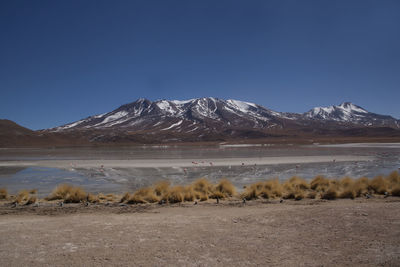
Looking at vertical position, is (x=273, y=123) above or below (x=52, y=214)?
above

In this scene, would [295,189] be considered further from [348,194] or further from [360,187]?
[360,187]

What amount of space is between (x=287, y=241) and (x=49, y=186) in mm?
13452

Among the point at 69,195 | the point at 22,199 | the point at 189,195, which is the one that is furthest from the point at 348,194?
the point at 22,199

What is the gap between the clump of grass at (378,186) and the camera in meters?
10.8

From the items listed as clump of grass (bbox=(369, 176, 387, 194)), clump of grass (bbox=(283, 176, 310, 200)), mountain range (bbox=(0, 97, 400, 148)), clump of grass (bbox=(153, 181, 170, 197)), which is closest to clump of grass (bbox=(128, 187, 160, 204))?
clump of grass (bbox=(153, 181, 170, 197))

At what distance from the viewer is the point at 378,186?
36.0 feet

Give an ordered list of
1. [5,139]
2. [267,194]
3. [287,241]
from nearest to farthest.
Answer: [287,241] < [267,194] < [5,139]

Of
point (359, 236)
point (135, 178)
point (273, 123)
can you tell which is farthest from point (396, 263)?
point (273, 123)

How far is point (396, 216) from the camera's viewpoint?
21.0 ft

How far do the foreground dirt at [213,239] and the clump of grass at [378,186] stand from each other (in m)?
3.66

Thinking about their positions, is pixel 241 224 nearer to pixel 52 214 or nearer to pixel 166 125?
pixel 52 214

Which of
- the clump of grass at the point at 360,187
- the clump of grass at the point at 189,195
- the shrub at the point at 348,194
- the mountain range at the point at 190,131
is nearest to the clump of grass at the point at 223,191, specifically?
the clump of grass at the point at 189,195

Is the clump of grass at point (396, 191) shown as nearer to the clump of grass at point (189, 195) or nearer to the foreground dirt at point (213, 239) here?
the foreground dirt at point (213, 239)

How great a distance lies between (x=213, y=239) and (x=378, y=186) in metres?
8.89
